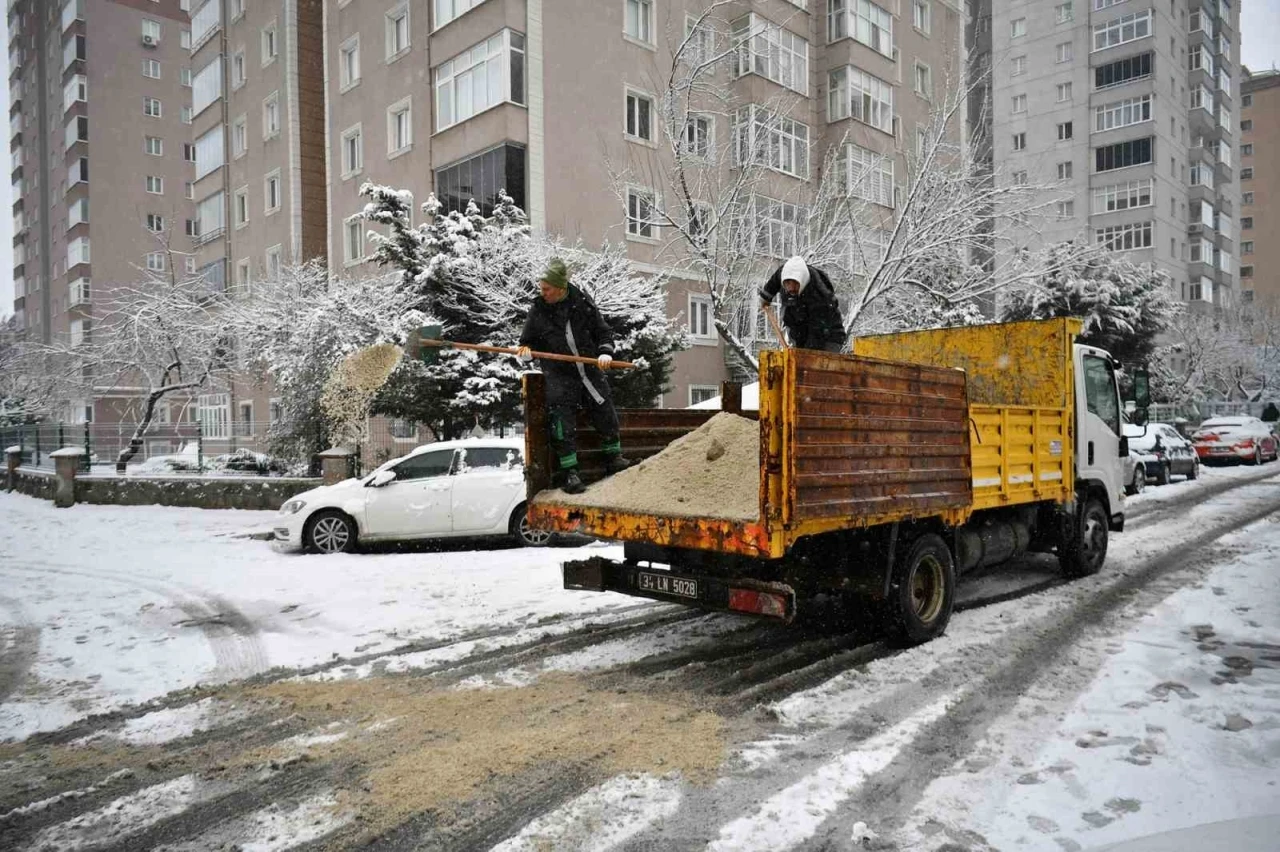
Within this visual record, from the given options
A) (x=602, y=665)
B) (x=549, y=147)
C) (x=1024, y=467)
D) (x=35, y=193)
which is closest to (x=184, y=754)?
(x=602, y=665)

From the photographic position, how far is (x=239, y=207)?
33.1 m

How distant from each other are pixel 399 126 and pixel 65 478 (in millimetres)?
13283

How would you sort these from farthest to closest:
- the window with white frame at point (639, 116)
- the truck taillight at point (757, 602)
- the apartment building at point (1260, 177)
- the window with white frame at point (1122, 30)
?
the apartment building at point (1260, 177)
the window with white frame at point (1122, 30)
the window with white frame at point (639, 116)
the truck taillight at point (757, 602)

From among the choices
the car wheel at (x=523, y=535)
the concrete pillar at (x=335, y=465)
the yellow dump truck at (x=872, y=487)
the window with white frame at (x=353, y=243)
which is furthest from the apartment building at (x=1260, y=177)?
the concrete pillar at (x=335, y=465)

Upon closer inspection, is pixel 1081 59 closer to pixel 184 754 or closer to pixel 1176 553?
pixel 1176 553

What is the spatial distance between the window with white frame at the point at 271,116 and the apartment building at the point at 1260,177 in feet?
271

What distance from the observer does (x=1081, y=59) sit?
49812mm

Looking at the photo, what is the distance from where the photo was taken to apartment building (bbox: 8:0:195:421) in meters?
49.4

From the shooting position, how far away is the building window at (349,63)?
86.3 ft

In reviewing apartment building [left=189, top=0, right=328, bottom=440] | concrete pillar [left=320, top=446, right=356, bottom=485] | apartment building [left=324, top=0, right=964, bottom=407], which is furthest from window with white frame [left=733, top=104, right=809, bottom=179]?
apartment building [left=189, top=0, right=328, bottom=440]

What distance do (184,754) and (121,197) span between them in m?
57.1

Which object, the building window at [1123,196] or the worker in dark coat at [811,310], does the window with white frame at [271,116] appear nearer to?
the worker in dark coat at [811,310]

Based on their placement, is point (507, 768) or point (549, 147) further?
point (549, 147)

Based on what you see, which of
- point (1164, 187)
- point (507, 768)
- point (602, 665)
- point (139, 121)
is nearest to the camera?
point (507, 768)
